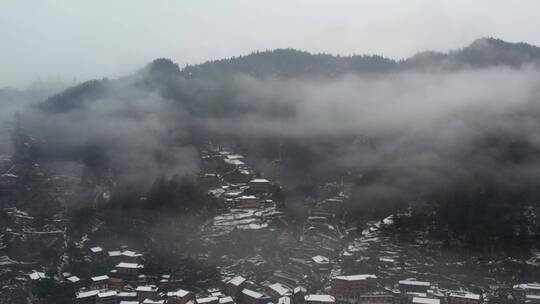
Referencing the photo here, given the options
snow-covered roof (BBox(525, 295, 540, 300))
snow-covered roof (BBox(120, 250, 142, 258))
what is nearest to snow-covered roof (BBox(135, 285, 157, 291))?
snow-covered roof (BBox(120, 250, 142, 258))

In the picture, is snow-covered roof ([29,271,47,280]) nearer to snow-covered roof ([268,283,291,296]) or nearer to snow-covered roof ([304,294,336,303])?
snow-covered roof ([268,283,291,296])

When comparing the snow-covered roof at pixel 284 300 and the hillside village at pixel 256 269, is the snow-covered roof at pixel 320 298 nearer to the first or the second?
the hillside village at pixel 256 269

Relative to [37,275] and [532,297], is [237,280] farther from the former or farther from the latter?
[532,297]

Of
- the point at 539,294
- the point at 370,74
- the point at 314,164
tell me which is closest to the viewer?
the point at 539,294

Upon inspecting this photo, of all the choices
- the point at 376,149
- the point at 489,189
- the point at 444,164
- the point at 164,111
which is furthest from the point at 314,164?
the point at 164,111

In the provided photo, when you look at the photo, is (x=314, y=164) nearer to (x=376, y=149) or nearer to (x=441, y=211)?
(x=376, y=149)

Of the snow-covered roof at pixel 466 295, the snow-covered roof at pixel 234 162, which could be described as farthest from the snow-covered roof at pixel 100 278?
the snow-covered roof at pixel 466 295

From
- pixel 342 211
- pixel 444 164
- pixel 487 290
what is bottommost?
pixel 487 290
